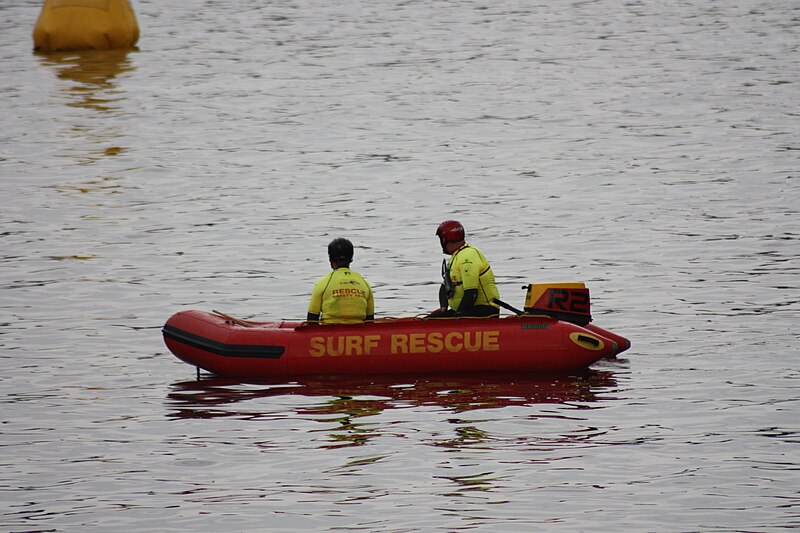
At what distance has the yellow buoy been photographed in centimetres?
3953

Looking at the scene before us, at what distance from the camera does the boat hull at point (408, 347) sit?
16328 mm

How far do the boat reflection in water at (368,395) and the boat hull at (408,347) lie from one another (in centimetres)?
14

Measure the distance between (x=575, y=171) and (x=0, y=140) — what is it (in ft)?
45.8

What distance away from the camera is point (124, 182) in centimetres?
3005

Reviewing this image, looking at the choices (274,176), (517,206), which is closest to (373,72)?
(274,176)

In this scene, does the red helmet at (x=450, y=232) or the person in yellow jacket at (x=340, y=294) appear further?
the red helmet at (x=450, y=232)

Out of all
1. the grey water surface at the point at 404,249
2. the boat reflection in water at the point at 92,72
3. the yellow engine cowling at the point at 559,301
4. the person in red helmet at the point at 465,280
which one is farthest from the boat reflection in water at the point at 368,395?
the boat reflection in water at the point at 92,72

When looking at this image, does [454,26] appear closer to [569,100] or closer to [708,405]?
[569,100]

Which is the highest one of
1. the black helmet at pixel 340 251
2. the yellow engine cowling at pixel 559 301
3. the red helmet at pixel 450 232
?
the red helmet at pixel 450 232

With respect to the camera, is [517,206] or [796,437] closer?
[796,437]

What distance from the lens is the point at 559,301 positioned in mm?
16766

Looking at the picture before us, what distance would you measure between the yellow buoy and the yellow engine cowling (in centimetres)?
2531

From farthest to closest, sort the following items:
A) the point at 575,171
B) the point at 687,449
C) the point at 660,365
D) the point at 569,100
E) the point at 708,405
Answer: the point at 569,100 < the point at 575,171 < the point at 660,365 < the point at 708,405 < the point at 687,449

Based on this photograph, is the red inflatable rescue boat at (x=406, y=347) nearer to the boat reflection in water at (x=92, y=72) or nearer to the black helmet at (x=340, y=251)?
the black helmet at (x=340, y=251)
